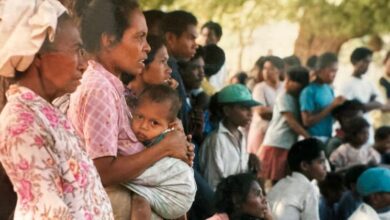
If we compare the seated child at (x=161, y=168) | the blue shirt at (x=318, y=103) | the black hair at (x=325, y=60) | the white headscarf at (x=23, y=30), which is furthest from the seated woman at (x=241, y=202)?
the black hair at (x=325, y=60)

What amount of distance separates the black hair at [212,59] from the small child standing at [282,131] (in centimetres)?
76

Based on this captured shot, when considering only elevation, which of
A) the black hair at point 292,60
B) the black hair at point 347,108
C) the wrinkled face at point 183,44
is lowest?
the black hair at point 292,60

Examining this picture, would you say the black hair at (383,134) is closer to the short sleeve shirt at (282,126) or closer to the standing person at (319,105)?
the standing person at (319,105)

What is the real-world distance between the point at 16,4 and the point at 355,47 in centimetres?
824

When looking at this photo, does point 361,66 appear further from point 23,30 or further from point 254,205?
point 23,30

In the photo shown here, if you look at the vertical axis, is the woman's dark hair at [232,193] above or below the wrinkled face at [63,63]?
below

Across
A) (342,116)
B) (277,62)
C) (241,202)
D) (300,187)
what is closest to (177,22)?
(241,202)

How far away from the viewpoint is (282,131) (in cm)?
987

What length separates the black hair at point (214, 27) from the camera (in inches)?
409

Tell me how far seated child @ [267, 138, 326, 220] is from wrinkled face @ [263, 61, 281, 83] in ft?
8.26

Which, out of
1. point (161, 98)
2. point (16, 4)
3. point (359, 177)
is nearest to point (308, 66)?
point (359, 177)

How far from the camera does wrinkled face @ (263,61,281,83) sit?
35.5ft

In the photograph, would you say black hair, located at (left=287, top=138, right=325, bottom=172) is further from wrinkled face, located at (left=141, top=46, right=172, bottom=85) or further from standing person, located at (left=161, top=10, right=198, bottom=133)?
wrinkled face, located at (left=141, top=46, right=172, bottom=85)

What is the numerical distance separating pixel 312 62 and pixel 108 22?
6.21m
